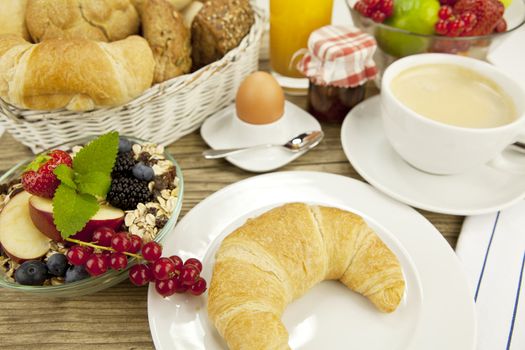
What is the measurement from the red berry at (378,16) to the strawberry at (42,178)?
2.85 ft

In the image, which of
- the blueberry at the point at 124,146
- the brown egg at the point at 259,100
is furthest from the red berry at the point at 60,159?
the brown egg at the point at 259,100

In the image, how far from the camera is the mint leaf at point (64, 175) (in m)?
0.77

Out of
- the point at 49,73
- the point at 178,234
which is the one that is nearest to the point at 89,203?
the point at 178,234

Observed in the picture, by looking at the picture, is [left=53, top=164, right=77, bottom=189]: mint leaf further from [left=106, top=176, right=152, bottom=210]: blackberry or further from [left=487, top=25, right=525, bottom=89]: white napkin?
[left=487, top=25, right=525, bottom=89]: white napkin

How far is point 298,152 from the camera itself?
111 cm

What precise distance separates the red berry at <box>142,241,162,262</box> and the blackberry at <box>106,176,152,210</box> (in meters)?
0.12

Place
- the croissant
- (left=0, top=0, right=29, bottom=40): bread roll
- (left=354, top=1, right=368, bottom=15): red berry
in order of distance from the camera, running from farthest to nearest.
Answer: (left=354, top=1, right=368, bottom=15): red berry → (left=0, top=0, right=29, bottom=40): bread roll → the croissant

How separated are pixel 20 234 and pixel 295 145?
63 cm

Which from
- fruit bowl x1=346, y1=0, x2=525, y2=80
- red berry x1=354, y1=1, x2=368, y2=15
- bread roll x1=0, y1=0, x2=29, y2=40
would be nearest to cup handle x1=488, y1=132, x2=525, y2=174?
fruit bowl x1=346, y1=0, x2=525, y2=80

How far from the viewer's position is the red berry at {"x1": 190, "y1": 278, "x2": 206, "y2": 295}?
75cm

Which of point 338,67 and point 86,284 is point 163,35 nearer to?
point 338,67

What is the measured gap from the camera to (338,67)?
1.12m

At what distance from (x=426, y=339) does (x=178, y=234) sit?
482 mm

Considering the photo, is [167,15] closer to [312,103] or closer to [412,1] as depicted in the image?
[312,103]
